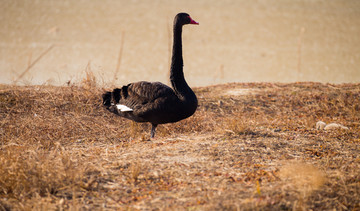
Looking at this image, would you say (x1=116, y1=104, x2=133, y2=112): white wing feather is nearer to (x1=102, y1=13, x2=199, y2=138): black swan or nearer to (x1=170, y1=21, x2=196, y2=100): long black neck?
(x1=102, y1=13, x2=199, y2=138): black swan

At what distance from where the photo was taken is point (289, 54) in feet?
86.7

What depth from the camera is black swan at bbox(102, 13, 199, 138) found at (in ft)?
18.6

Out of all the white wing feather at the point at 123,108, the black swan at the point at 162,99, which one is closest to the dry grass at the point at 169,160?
the black swan at the point at 162,99

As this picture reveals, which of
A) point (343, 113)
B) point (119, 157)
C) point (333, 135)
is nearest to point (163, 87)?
Answer: point (119, 157)

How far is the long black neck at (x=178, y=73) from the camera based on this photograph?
19.2 feet

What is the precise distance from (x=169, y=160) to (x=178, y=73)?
5.86ft

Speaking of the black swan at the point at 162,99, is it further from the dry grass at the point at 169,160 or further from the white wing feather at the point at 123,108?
the dry grass at the point at 169,160

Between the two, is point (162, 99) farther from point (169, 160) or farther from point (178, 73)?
point (169, 160)

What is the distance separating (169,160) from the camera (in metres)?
4.76

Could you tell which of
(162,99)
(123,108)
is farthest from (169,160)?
(123,108)

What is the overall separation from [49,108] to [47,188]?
4068mm

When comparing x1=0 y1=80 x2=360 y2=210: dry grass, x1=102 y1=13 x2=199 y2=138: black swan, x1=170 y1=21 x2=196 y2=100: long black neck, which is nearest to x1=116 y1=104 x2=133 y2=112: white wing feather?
x1=102 y1=13 x2=199 y2=138: black swan

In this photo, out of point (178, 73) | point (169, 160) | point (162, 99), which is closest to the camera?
point (169, 160)

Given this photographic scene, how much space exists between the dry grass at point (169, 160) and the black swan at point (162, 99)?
40cm
